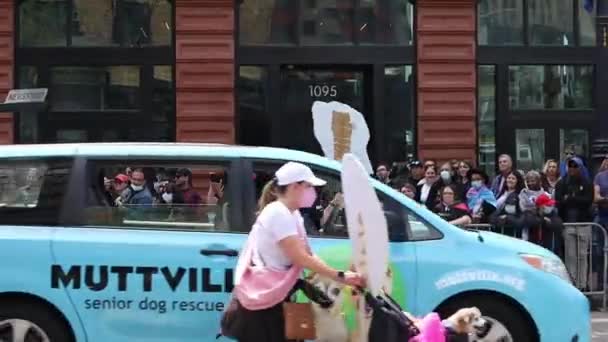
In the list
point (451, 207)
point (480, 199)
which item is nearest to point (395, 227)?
point (451, 207)

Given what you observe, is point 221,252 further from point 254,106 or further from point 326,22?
point 326,22

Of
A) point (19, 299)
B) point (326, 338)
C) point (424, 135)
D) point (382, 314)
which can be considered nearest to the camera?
point (382, 314)

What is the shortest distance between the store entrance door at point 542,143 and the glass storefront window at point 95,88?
7.15 m

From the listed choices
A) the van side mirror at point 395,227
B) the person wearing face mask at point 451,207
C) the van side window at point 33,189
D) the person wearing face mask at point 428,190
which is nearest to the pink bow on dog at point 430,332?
the van side mirror at point 395,227

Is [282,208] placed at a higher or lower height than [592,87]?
lower

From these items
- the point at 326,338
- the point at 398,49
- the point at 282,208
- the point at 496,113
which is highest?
the point at 398,49

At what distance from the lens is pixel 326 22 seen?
1867 centimetres

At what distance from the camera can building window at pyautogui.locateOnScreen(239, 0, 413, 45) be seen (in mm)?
18562

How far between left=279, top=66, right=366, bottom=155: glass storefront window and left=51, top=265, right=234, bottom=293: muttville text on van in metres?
11.6

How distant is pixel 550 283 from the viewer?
7320mm

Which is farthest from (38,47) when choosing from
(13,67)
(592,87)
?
(592,87)

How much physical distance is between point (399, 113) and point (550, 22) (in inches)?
132

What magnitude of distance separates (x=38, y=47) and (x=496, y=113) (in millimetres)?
8544

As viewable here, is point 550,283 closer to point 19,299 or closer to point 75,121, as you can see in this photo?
point 19,299
